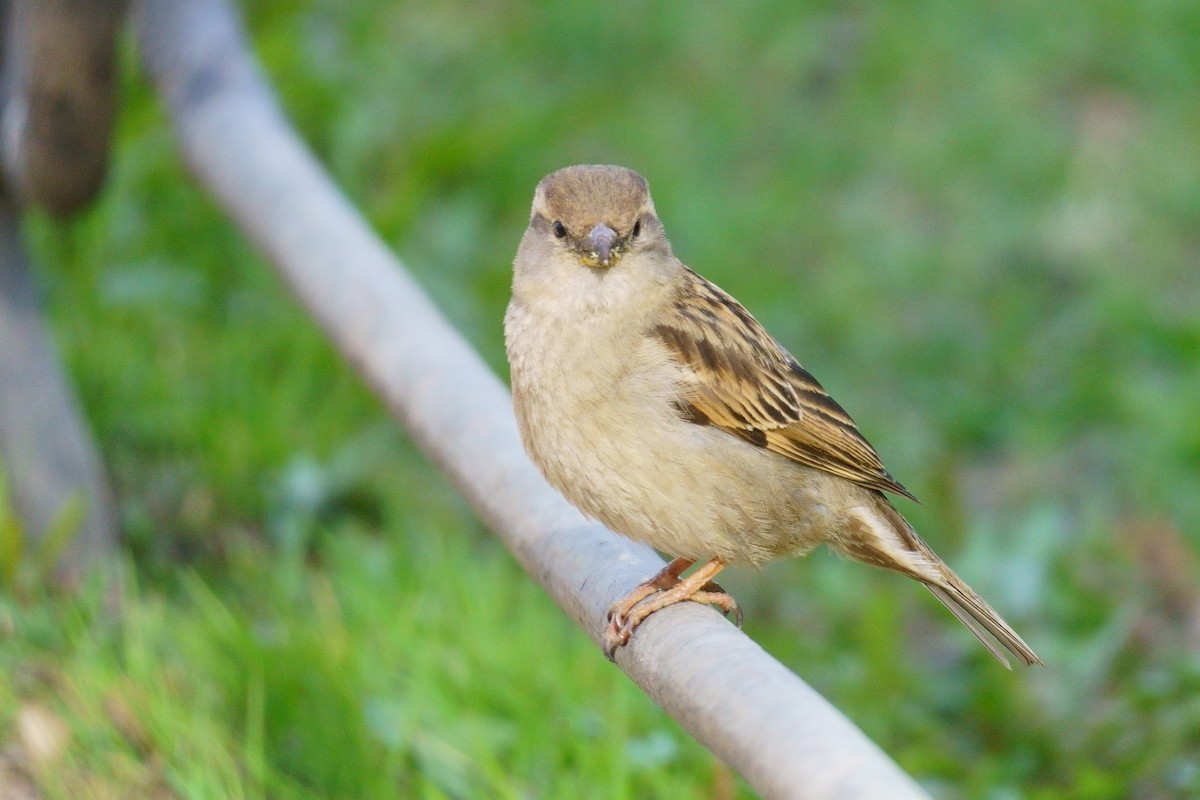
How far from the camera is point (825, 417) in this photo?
3389mm

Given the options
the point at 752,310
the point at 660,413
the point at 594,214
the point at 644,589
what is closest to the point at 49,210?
the point at 594,214

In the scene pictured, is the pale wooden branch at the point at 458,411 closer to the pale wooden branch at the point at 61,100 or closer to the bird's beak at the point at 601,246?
the pale wooden branch at the point at 61,100

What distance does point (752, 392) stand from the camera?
3.27 meters

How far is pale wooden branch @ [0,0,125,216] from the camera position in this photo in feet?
12.1

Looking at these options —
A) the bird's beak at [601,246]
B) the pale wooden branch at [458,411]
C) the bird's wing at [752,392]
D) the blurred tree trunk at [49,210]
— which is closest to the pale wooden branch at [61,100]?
the blurred tree trunk at [49,210]

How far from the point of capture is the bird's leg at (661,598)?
8.99 feet

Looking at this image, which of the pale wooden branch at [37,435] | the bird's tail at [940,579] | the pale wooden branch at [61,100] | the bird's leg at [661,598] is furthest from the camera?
the pale wooden branch at [37,435]

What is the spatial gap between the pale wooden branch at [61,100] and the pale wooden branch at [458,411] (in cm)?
22

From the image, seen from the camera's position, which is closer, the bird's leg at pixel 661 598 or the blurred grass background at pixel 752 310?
the bird's leg at pixel 661 598

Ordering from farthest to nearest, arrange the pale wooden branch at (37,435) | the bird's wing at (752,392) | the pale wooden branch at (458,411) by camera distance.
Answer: the pale wooden branch at (37,435), the bird's wing at (752,392), the pale wooden branch at (458,411)

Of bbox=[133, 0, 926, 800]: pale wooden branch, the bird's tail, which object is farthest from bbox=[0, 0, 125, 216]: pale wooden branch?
the bird's tail

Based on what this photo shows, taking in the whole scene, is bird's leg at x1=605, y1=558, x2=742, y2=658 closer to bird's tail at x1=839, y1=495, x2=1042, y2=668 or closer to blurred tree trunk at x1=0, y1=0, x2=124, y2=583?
bird's tail at x1=839, y1=495, x2=1042, y2=668

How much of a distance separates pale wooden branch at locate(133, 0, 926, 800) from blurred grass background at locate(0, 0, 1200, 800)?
31.1 inches

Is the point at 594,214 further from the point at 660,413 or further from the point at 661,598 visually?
the point at 661,598
